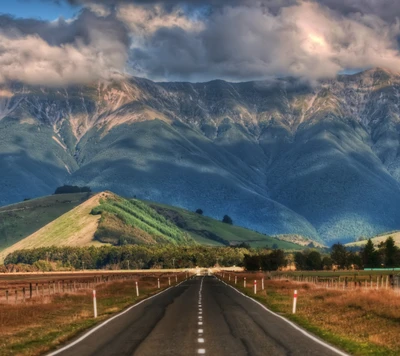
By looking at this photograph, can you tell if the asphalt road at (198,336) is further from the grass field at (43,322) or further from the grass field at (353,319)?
the grass field at (43,322)

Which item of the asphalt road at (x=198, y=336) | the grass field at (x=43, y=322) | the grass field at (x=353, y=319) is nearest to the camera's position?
the asphalt road at (x=198, y=336)

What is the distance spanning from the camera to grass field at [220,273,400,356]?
30234 mm

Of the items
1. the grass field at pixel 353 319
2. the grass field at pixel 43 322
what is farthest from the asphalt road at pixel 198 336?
the grass field at pixel 43 322

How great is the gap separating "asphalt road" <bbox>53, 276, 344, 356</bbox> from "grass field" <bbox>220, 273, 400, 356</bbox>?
1.19m

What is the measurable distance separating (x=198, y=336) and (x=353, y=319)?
445 inches

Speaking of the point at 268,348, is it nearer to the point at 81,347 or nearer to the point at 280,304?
the point at 81,347

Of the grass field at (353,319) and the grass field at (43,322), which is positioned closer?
the grass field at (353,319)

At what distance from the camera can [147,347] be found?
29.5 metres

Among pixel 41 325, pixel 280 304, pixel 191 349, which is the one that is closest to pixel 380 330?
pixel 191 349

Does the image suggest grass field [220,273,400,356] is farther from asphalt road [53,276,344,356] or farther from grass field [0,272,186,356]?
grass field [0,272,186,356]

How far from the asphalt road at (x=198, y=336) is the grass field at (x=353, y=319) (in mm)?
1194

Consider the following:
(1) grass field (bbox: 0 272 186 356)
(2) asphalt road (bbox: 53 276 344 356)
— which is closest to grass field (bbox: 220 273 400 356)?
(2) asphalt road (bbox: 53 276 344 356)

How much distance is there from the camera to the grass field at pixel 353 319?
1190 inches

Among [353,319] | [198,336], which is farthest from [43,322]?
[353,319]
